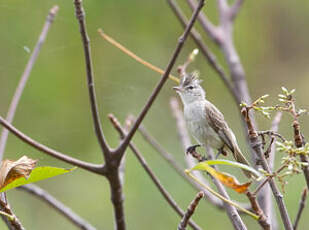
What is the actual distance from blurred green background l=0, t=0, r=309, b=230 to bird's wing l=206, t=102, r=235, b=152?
4.71 feet

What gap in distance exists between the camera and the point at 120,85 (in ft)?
16.9

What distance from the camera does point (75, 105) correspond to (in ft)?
17.0

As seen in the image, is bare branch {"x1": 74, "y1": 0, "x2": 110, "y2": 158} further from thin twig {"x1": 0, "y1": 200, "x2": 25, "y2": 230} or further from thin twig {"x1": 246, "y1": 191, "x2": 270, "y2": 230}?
thin twig {"x1": 246, "y1": 191, "x2": 270, "y2": 230}

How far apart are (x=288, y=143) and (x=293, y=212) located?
3363 millimetres

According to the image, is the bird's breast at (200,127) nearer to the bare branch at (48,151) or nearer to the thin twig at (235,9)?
the thin twig at (235,9)

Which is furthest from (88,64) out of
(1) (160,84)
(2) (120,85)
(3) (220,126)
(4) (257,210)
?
(2) (120,85)

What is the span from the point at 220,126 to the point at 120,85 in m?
2.38

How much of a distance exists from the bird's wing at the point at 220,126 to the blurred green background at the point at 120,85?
56.5 inches

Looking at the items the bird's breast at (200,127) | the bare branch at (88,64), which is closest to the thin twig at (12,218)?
the bare branch at (88,64)

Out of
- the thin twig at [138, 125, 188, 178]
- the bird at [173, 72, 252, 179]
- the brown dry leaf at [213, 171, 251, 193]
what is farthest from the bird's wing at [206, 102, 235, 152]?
the brown dry leaf at [213, 171, 251, 193]

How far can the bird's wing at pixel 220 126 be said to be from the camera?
108 inches

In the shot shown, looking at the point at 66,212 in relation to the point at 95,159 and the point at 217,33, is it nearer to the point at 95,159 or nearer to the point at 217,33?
the point at 217,33

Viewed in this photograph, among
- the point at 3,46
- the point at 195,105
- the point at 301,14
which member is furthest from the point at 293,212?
the point at 3,46

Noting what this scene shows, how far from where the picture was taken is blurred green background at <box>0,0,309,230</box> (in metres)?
4.71
